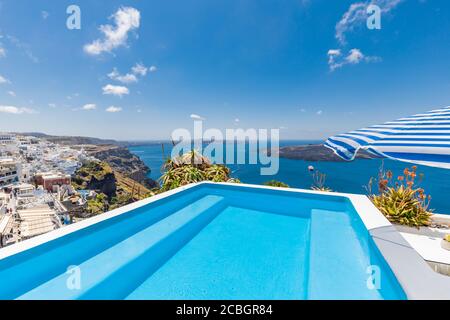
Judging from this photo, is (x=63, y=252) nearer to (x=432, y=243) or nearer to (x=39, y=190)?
(x=432, y=243)

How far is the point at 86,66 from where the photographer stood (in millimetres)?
15773

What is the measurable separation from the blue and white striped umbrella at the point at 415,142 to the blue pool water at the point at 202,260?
3.60 feet

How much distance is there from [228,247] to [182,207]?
182 cm

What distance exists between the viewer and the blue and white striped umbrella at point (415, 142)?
1627mm

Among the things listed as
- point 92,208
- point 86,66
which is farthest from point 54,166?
point 86,66

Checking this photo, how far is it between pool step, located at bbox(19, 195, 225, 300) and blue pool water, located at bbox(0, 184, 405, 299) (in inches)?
0.4

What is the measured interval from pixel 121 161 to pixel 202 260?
278ft

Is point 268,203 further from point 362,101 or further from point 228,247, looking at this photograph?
point 362,101

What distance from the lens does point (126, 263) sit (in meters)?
2.51

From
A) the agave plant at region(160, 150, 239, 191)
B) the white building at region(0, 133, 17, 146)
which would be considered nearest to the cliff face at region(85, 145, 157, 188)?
the white building at region(0, 133, 17, 146)

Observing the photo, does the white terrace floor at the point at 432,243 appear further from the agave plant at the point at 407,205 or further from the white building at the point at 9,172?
the white building at the point at 9,172
